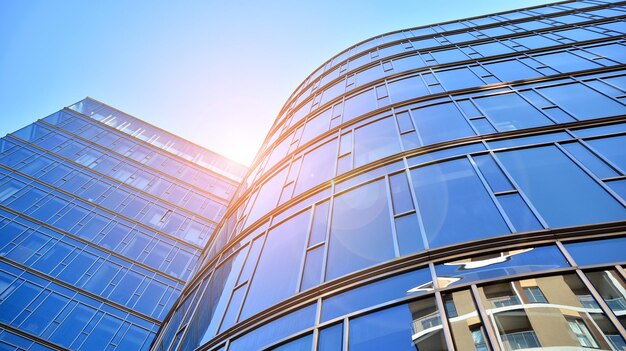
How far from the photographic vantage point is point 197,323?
9742 mm

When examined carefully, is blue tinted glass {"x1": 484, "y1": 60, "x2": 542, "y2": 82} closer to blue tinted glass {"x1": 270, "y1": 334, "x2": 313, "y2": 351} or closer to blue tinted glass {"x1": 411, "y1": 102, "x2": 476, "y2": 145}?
blue tinted glass {"x1": 411, "y1": 102, "x2": 476, "y2": 145}

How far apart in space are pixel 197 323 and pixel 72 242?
61.8ft

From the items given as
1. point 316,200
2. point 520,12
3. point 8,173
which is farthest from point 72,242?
point 520,12

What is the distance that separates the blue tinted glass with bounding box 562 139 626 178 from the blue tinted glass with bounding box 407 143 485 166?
1.93 metres

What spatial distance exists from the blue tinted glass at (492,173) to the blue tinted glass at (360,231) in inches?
91.3

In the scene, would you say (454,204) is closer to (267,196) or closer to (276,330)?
(276,330)

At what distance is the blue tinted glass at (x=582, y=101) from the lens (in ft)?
30.9

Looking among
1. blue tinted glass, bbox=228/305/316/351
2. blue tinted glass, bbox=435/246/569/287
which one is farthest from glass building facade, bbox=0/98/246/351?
blue tinted glass, bbox=435/246/569/287

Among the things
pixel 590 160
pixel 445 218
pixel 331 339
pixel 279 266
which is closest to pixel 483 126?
pixel 590 160

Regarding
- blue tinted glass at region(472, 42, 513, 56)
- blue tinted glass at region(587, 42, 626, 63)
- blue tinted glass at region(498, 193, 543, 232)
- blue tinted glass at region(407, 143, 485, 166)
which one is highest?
blue tinted glass at region(472, 42, 513, 56)

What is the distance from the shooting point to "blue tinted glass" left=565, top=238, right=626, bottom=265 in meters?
5.31

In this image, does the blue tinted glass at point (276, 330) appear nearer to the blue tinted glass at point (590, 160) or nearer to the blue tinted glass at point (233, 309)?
the blue tinted glass at point (233, 309)

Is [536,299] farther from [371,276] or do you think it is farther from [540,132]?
[540,132]

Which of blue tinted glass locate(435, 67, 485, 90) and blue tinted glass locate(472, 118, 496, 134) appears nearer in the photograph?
blue tinted glass locate(472, 118, 496, 134)
